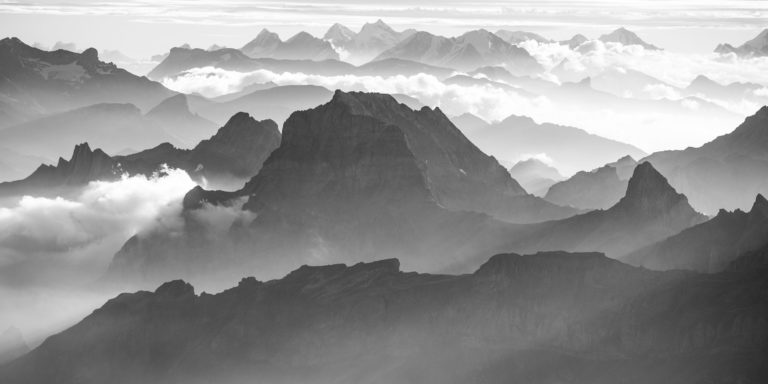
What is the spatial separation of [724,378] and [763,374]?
4458mm

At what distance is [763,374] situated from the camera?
19838 centimetres

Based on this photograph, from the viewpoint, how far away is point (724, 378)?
200 metres
